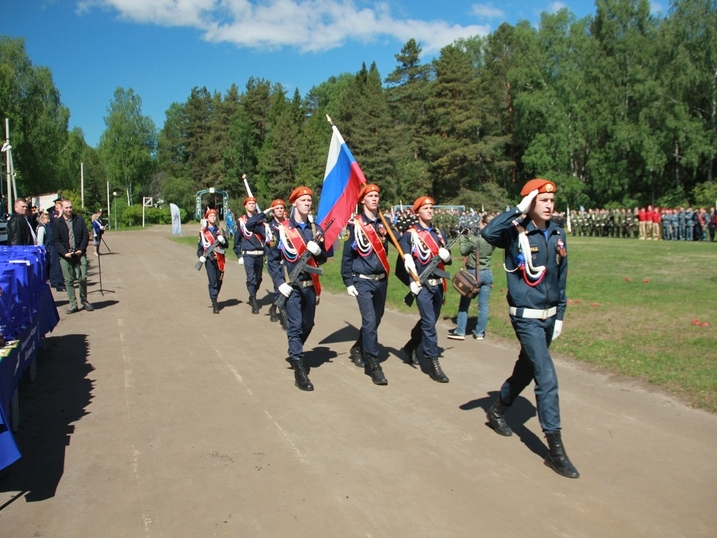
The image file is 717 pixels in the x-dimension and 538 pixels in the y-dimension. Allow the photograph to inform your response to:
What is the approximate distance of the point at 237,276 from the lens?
63.4 feet

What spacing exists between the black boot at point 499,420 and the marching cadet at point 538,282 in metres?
0.49

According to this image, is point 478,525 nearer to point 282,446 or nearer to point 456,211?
point 282,446

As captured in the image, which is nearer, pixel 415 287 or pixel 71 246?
pixel 415 287

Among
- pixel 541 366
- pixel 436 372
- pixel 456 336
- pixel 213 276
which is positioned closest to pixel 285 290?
pixel 436 372

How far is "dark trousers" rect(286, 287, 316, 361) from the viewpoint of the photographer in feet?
24.1

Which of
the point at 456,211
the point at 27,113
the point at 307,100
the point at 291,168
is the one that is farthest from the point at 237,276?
the point at 307,100

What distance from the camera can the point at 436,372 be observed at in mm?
7531

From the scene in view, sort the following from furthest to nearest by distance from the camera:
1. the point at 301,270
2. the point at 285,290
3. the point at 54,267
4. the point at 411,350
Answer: the point at 54,267 < the point at 411,350 < the point at 301,270 < the point at 285,290

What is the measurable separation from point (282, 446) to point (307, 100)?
103m

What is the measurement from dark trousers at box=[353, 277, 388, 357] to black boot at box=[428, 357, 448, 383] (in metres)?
0.68

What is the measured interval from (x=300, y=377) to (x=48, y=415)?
8.64 ft

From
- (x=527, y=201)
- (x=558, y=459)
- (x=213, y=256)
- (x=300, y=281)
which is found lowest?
(x=558, y=459)

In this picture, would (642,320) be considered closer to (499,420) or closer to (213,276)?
(499,420)

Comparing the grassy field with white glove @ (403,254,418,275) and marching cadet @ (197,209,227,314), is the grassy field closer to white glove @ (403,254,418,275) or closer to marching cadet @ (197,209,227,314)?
white glove @ (403,254,418,275)
